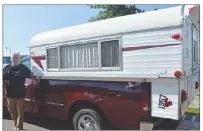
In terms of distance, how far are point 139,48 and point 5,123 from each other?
3631 millimetres

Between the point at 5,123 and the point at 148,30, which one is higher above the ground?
the point at 148,30

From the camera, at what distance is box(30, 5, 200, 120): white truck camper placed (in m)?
4.23

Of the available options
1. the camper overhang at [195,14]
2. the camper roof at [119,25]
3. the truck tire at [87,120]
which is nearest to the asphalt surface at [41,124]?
the truck tire at [87,120]

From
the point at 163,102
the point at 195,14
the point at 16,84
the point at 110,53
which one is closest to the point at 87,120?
the point at 110,53

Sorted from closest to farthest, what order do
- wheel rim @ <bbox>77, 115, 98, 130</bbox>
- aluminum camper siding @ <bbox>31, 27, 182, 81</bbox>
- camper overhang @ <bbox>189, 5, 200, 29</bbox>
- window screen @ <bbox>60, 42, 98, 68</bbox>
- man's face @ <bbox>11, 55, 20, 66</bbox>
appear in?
1. aluminum camper siding @ <bbox>31, 27, 182, 81</bbox>
2. camper overhang @ <bbox>189, 5, 200, 29</bbox>
3. wheel rim @ <bbox>77, 115, 98, 130</bbox>
4. window screen @ <bbox>60, 42, 98, 68</bbox>
5. man's face @ <bbox>11, 55, 20, 66</bbox>

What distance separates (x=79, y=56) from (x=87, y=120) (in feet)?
4.03

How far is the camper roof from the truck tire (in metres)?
1.40

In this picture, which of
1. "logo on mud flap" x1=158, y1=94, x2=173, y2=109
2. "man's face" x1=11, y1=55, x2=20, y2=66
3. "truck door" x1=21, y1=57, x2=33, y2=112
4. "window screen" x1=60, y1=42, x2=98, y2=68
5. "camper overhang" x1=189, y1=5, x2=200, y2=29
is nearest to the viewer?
"logo on mud flap" x1=158, y1=94, x2=173, y2=109

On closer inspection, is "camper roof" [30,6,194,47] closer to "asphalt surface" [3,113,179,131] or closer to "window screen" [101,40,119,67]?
"window screen" [101,40,119,67]

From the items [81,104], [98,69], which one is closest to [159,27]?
[98,69]

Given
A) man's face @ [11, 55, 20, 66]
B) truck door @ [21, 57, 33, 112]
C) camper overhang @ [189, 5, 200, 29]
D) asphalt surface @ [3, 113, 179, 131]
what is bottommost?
asphalt surface @ [3, 113, 179, 131]

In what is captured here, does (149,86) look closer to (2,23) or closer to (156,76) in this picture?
(156,76)

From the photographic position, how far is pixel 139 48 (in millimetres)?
4500

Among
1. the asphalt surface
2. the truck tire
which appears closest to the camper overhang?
the asphalt surface
